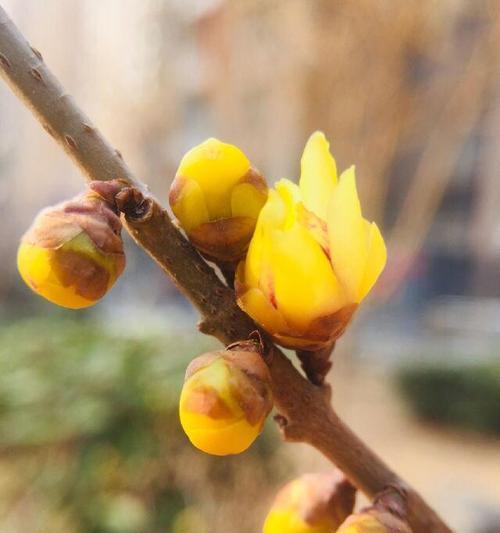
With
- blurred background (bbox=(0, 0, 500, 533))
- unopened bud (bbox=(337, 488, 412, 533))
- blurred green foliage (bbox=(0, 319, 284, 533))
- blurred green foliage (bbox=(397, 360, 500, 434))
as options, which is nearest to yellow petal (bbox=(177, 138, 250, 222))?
unopened bud (bbox=(337, 488, 412, 533))

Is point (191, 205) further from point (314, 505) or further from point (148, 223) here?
point (314, 505)

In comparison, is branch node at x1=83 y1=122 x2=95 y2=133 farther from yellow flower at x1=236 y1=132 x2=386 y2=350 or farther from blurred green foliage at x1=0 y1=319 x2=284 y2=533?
blurred green foliage at x1=0 y1=319 x2=284 y2=533

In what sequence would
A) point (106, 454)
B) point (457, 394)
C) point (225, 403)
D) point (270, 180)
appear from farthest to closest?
point (457, 394) → point (270, 180) → point (106, 454) → point (225, 403)

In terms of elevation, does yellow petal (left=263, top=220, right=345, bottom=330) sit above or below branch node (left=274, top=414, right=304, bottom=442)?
above

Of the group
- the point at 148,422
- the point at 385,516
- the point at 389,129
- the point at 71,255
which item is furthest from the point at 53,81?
the point at 389,129

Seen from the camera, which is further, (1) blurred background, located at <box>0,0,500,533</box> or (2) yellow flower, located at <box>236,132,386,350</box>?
(1) blurred background, located at <box>0,0,500,533</box>

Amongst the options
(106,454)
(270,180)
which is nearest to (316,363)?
(106,454)
